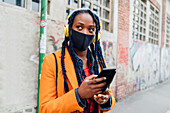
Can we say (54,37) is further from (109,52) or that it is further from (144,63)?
(144,63)

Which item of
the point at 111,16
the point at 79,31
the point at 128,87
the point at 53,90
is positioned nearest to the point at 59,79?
the point at 53,90

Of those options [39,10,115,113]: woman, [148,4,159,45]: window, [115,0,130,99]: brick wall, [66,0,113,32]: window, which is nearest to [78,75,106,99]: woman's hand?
[39,10,115,113]: woman

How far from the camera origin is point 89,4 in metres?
3.92

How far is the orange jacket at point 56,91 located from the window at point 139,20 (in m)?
5.29

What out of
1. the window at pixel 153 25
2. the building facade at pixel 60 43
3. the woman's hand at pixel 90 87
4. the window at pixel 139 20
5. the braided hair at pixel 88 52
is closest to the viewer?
the woman's hand at pixel 90 87

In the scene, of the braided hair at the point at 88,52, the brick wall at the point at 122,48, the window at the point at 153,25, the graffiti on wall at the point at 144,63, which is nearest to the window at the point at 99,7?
the brick wall at the point at 122,48

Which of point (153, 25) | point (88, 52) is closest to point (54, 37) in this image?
point (88, 52)

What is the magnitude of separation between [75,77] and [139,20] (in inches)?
239

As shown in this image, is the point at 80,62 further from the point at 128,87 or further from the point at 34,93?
the point at 128,87

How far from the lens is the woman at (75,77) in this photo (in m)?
1.01

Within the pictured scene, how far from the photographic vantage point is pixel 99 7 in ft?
14.0

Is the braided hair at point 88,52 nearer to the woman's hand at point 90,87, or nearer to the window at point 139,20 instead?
the woman's hand at point 90,87

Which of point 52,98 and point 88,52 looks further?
point 88,52

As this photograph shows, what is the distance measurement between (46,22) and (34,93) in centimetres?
142
